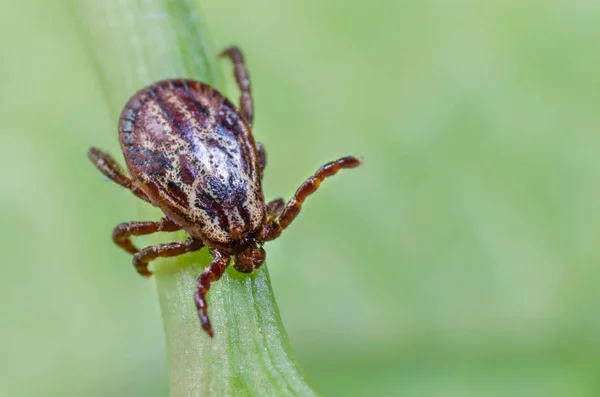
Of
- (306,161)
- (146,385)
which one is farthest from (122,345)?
(306,161)

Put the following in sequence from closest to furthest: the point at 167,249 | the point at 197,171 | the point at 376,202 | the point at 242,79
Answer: the point at 167,249 < the point at 197,171 < the point at 242,79 < the point at 376,202

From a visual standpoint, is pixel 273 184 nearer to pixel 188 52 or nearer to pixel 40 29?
pixel 188 52

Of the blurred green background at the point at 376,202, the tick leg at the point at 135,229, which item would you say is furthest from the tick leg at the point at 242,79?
the tick leg at the point at 135,229

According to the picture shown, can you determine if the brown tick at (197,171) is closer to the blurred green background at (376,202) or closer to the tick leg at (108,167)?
the tick leg at (108,167)

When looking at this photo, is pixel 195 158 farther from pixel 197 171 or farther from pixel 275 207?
pixel 275 207

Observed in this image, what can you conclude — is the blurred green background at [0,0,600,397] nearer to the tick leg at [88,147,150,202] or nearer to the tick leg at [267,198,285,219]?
the tick leg at [88,147,150,202]

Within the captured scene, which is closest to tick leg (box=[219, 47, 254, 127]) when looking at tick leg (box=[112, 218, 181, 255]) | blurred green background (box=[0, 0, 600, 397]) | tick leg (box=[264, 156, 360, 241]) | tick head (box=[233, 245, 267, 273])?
blurred green background (box=[0, 0, 600, 397])

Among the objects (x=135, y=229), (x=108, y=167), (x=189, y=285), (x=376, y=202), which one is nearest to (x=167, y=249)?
(x=189, y=285)
